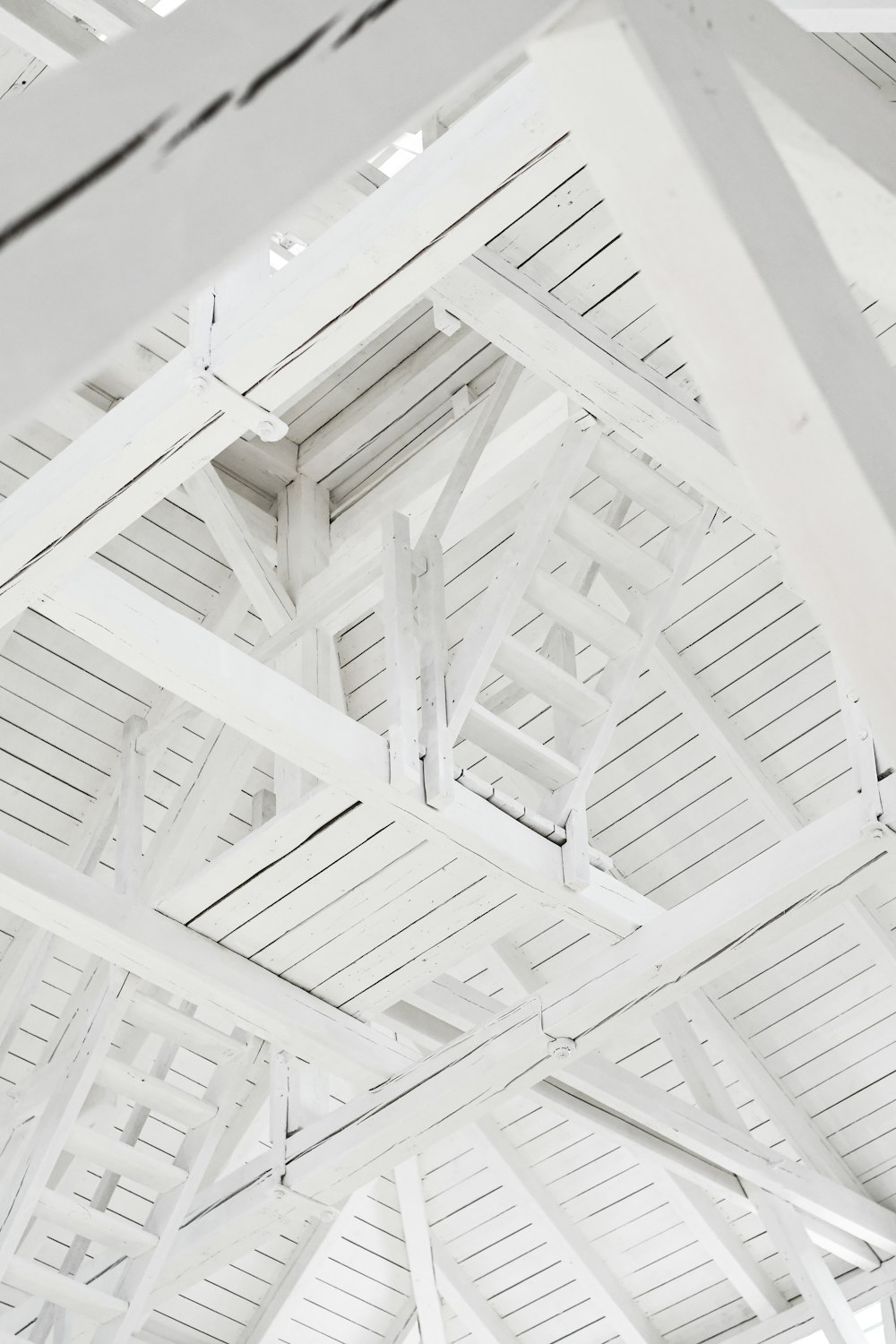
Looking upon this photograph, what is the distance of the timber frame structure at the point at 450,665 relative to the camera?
1036 mm

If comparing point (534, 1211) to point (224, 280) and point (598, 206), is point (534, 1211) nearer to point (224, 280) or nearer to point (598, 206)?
point (598, 206)

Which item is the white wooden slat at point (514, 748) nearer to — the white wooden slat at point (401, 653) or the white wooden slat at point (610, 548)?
the white wooden slat at point (401, 653)

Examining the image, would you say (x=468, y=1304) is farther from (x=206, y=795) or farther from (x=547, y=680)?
(x=547, y=680)

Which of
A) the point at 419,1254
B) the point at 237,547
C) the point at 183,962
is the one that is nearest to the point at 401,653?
the point at 183,962

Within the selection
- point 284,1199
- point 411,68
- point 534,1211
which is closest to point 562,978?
point 284,1199

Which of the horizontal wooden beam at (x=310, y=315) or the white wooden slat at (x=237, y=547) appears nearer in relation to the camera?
the horizontal wooden beam at (x=310, y=315)

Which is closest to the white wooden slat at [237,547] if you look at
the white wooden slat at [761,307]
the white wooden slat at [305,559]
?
the white wooden slat at [305,559]

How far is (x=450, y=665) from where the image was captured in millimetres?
3645

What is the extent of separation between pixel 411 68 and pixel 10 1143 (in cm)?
413

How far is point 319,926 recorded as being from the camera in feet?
12.4

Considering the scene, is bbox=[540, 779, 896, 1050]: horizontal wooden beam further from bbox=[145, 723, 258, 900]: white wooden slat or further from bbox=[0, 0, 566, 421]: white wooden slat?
bbox=[0, 0, 566, 421]: white wooden slat

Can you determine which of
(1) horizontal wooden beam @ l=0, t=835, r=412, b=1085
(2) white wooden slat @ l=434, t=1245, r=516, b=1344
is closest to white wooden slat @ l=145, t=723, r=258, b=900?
(1) horizontal wooden beam @ l=0, t=835, r=412, b=1085

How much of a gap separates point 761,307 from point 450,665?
8.58 ft

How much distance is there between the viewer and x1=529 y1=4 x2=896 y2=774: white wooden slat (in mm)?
1034
